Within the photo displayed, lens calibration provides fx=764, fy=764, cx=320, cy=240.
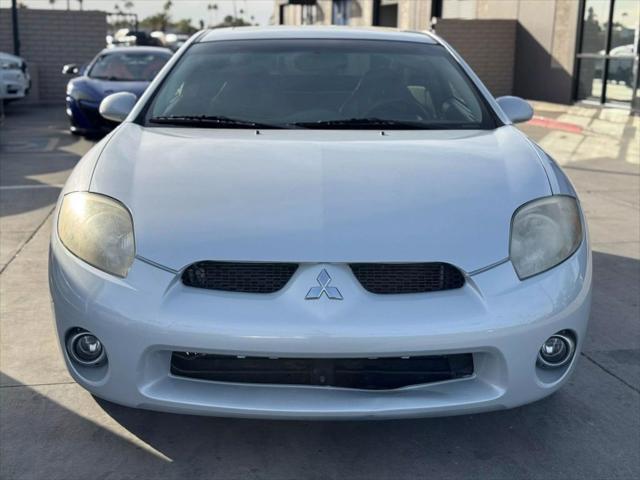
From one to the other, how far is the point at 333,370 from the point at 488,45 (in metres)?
17.1

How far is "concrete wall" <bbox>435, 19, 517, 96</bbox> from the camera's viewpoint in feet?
60.0

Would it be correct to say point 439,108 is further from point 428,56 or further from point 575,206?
point 575,206

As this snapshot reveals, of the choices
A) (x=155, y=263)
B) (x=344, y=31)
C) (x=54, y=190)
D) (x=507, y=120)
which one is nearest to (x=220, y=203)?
(x=155, y=263)

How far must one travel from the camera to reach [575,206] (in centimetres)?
287

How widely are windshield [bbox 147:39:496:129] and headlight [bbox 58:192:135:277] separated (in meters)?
0.85

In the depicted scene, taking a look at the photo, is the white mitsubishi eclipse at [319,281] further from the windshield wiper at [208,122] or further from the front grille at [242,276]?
the windshield wiper at [208,122]

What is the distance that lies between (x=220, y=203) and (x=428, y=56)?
1847mm

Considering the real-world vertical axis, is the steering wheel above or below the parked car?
above

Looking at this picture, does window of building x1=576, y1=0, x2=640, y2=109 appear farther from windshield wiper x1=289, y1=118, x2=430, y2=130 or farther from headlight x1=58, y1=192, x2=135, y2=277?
headlight x1=58, y1=192, x2=135, y2=277

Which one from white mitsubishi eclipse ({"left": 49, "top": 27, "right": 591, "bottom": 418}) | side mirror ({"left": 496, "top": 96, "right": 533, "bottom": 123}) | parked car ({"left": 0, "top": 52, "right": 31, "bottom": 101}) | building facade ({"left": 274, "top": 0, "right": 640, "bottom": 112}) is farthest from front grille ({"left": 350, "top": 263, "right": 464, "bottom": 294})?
parked car ({"left": 0, "top": 52, "right": 31, "bottom": 101})

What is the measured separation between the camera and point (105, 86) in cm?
1086

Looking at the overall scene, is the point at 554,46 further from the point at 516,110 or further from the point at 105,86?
the point at 516,110

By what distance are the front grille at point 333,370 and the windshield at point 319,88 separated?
1.30m

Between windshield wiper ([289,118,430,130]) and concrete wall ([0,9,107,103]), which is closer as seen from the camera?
windshield wiper ([289,118,430,130])
